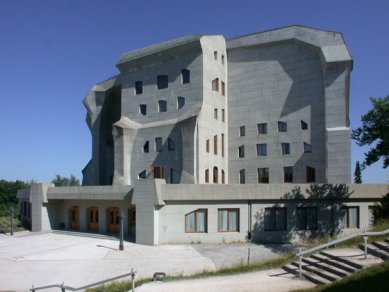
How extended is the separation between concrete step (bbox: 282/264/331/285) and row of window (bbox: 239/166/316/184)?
19.9 m

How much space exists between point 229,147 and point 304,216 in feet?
43.0

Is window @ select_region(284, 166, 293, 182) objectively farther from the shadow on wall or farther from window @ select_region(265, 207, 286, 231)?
window @ select_region(265, 207, 286, 231)

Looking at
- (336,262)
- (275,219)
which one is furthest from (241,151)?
(336,262)

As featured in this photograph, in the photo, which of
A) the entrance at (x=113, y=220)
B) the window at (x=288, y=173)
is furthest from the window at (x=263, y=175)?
the entrance at (x=113, y=220)

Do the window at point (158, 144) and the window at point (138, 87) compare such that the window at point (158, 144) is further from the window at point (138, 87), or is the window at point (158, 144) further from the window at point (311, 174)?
the window at point (311, 174)

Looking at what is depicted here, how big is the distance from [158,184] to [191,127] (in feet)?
28.3

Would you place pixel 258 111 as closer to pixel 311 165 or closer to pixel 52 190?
pixel 311 165

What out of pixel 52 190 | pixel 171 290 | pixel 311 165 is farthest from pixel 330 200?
pixel 52 190

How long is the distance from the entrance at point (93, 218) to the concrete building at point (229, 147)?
9cm

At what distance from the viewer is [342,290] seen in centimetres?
1035

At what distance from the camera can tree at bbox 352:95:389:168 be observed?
852 inches

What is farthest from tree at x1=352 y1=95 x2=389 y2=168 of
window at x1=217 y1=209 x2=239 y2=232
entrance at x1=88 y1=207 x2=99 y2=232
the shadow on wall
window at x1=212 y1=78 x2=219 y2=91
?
entrance at x1=88 y1=207 x2=99 y2=232

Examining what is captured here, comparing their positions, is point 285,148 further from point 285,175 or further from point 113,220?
point 113,220

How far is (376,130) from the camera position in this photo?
22.3 metres
